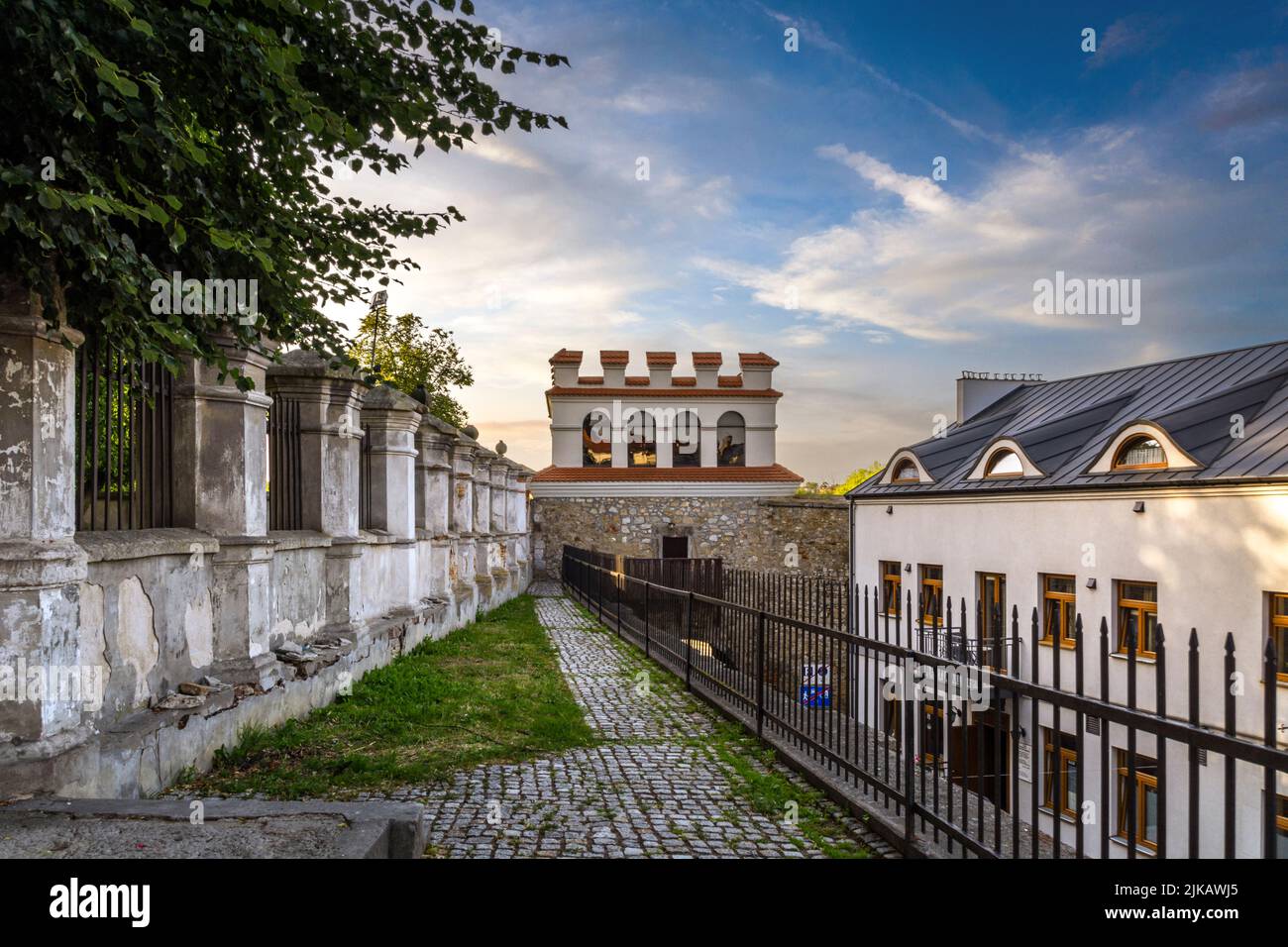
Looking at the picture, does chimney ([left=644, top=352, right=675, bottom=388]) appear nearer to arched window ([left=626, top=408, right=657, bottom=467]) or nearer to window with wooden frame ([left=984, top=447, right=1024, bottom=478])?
arched window ([left=626, top=408, right=657, bottom=467])

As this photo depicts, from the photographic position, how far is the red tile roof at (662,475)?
113ft

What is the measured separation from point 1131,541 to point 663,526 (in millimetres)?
20643

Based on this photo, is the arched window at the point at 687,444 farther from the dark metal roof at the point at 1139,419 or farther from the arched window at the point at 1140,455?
the arched window at the point at 1140,455

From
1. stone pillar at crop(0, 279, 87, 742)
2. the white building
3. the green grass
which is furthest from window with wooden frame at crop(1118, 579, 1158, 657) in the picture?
stone pillar at crop(0, 279, 87, 742)

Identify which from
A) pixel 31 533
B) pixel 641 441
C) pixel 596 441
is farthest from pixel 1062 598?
pixel 596 441

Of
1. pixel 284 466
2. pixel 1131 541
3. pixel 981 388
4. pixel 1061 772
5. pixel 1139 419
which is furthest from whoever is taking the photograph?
pixel 981 388

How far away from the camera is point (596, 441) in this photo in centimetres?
3569

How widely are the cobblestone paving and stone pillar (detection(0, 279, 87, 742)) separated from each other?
1.91 meters

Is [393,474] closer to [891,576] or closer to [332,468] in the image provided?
[332,468]

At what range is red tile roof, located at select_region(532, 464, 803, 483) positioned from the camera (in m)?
34.5

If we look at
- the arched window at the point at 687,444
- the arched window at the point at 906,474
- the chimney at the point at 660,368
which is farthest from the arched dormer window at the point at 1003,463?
the chimney at the point at 660,368

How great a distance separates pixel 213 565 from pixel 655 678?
17.4 ft

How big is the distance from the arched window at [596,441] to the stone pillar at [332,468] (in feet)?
88.7
